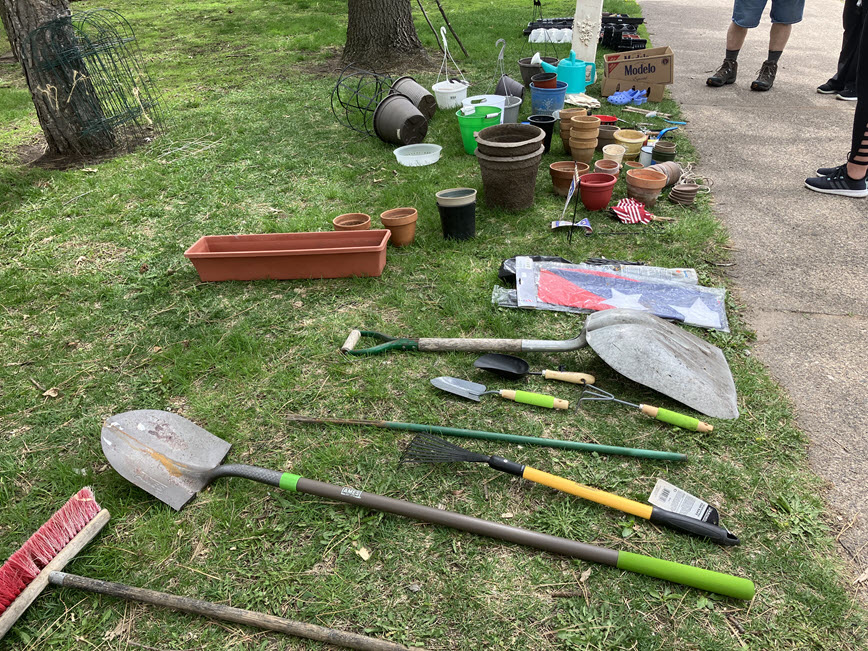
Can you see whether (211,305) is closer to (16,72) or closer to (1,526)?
(1,526)

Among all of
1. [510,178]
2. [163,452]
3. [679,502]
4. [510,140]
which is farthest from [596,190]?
[163,452]

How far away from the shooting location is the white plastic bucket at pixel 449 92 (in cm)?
606

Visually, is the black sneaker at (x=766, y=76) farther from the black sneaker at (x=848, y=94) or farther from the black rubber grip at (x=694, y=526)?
the black rubber grip at (x=694, y=526)

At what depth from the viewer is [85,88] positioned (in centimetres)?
559

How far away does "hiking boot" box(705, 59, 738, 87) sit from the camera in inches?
256

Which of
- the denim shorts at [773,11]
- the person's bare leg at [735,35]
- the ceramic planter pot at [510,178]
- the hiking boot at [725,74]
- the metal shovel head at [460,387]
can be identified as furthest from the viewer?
the hiking boot at [725,74]

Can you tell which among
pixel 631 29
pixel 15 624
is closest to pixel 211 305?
pixel 15 624

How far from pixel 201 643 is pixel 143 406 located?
4.44 feet

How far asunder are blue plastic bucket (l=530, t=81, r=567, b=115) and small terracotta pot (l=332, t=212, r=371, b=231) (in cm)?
283

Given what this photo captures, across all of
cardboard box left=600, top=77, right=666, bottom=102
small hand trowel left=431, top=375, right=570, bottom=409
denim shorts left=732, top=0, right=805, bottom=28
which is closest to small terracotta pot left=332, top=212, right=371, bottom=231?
small hand trowel left=431, top=375, right=570, bottom=409

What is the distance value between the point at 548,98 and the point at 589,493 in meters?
4.63

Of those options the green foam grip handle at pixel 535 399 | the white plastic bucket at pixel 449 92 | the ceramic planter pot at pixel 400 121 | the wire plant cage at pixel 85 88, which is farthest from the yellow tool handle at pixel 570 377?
the wire plant cage at pixel 85 88

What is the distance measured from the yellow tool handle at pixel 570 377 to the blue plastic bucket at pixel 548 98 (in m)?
3.89

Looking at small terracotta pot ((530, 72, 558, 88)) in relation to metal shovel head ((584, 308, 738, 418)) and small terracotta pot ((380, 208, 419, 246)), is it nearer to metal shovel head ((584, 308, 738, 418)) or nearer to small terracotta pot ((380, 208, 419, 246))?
small terracotta pot ((380, 208, 419, 246))
